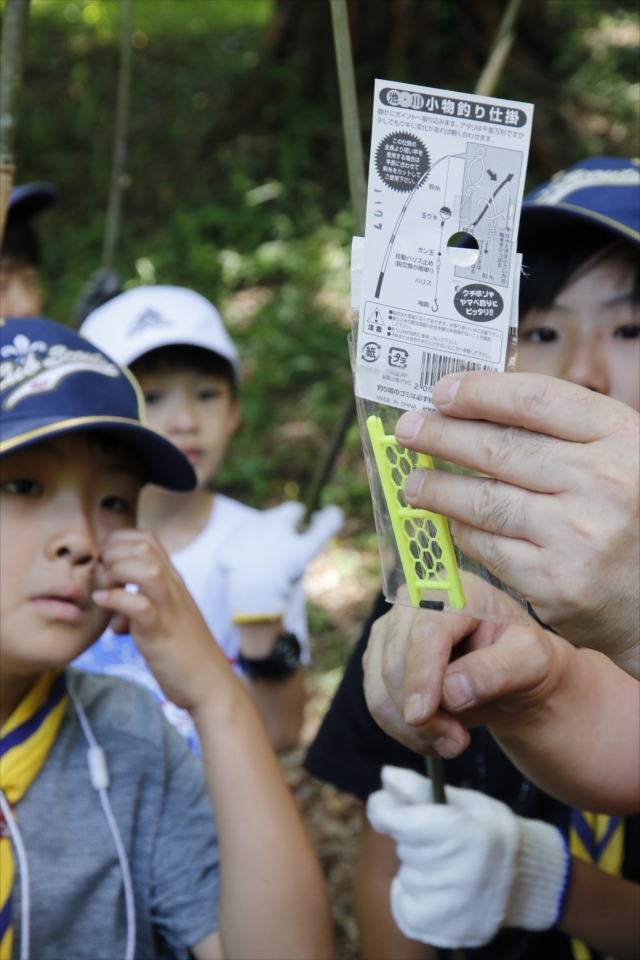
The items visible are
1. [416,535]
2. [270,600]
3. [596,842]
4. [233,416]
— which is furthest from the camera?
[233,416]

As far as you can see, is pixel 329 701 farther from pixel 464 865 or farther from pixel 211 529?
pixel 464 865

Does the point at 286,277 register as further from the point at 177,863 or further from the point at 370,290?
the point at 370,290

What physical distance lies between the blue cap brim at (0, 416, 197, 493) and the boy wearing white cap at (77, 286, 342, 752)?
497mm

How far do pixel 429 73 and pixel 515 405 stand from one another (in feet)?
15.8

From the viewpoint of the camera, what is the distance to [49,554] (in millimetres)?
1166

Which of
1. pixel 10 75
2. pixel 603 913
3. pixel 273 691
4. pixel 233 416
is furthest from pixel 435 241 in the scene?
pixel 233 416

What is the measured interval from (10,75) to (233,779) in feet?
2.82

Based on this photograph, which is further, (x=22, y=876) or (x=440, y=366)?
(x=22, y=876)

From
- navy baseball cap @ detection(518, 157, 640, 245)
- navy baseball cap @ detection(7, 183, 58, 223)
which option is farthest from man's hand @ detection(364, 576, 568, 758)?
navy baseball cap @ detection(7, 183, 58, 223)

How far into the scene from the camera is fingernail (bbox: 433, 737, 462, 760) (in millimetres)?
903

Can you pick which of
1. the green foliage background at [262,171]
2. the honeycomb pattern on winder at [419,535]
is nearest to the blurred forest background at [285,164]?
the green foliage background at [262,171]

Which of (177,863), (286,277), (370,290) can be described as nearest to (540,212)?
(370,290)

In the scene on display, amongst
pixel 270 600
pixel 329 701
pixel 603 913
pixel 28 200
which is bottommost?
pixel 329 701

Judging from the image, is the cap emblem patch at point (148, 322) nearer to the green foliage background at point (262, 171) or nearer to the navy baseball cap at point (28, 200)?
the navy baseball cap at point (28, 200)
